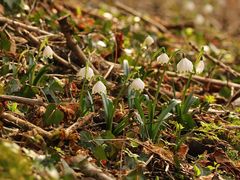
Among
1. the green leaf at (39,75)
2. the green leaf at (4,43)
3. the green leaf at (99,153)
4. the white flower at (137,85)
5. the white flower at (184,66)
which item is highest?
the white flower at (184,66)

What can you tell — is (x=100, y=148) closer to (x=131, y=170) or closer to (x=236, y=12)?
(x=131, y=170)

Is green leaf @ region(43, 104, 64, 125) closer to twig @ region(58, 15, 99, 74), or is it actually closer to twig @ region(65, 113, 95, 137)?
twig @ region(65, 113, 95, 137)

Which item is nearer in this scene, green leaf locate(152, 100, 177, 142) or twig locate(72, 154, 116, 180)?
twig locate(72, 154, 116, 180)

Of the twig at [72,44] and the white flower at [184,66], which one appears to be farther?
the twig at [72,44]

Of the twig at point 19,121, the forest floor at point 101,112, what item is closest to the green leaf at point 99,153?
the forest floor at point 101,112

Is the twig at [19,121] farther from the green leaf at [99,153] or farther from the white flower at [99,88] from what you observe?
the white flower at [99,88]

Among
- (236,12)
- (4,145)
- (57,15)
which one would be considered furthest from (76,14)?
(236,12)

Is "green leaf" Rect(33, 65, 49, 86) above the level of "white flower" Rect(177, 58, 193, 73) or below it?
below

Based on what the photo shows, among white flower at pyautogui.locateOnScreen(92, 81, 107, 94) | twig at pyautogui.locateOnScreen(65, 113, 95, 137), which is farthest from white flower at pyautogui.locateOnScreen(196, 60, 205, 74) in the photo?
twig at pyautogui.locateOnScreen(65, 113, 95, 137)
